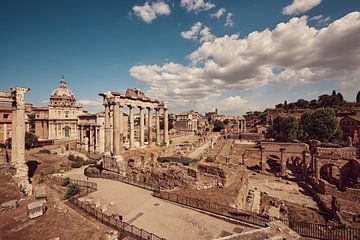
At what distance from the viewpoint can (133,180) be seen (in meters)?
16.4

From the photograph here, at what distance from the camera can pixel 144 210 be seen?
37.2ft

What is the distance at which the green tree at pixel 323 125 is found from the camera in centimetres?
4267

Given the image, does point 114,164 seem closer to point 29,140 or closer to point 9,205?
point 9,205

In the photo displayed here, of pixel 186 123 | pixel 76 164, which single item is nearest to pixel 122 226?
pixel 76 164

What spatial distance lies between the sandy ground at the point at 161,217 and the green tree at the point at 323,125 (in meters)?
46.2

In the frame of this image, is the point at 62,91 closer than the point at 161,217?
No

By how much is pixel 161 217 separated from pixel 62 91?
210 ft

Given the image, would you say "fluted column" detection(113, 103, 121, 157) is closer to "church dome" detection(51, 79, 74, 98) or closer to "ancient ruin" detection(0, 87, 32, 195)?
"ancient ruin" detection(0, 87, 32, 195)

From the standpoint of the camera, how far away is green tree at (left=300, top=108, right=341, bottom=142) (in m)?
42.7

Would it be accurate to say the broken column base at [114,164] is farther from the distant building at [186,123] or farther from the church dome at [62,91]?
the distant building at [186,123]

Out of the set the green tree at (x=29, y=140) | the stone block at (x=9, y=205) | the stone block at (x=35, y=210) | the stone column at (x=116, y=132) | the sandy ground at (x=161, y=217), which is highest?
the stone column at (x=116, y=132)

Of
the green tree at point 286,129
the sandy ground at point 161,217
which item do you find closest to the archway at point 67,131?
the sandy ground at point 161,217

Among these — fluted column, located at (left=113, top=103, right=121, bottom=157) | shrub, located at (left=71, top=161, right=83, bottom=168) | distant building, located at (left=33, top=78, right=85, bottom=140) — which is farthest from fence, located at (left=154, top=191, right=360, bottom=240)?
distant building, located at (left=33, top=78, right=85, bottom=140)

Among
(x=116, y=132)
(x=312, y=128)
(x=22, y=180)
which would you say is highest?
(x=116, y=132)
